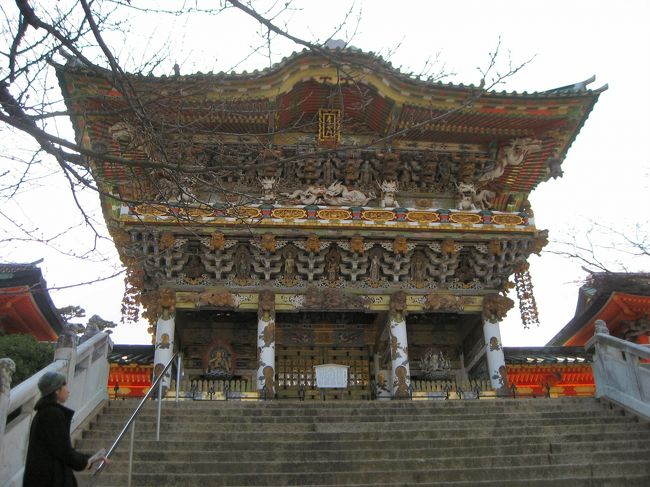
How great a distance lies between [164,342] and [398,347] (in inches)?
211

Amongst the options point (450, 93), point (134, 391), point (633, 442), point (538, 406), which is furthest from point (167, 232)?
point (633, 442)

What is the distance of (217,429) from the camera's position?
339 inches

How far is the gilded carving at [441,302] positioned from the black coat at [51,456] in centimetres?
1113

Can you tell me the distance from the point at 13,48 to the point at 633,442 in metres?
8.89

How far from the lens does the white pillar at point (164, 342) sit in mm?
13633

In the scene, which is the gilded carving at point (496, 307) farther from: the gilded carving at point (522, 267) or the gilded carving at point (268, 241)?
the gilded carving at point (268, 241)

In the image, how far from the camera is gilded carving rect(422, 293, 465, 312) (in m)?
14.7

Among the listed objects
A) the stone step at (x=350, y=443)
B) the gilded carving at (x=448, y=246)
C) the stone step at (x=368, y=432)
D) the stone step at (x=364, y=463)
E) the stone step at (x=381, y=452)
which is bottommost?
the stone step at (x=364, y=463)

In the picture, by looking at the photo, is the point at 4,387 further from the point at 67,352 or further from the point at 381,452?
the point at 381,452

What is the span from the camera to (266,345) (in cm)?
1394

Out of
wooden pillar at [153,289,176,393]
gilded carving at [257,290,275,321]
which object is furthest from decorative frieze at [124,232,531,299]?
wooden pillar at [153,289,176,393]

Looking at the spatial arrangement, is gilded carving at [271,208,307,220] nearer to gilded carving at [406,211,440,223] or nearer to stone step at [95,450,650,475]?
gilded carving at [406,211,440,223]

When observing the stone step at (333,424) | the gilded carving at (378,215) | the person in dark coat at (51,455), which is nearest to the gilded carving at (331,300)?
the gilded carving at (378,215)

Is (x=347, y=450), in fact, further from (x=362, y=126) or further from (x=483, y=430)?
(x=362, y=126)
